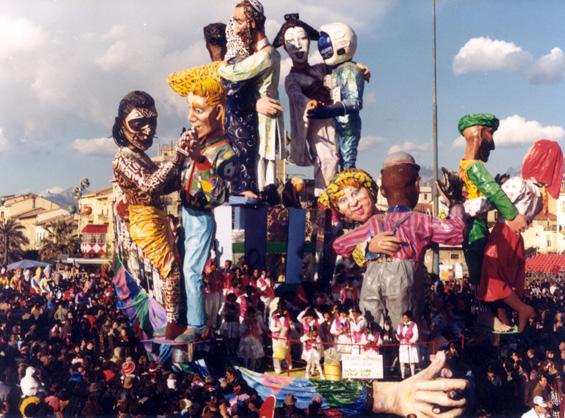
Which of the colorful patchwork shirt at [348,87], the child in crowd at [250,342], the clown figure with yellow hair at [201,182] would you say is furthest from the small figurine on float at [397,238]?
the colorful patchwork shirt at [348,87]

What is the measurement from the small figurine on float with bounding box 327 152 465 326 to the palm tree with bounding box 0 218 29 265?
25784 millimetres

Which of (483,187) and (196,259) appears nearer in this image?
(196,259)

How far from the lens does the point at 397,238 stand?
10719 millimetres

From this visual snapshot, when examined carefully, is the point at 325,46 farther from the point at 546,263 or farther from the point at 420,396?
the point at 546,263

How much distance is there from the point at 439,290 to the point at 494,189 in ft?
9.22

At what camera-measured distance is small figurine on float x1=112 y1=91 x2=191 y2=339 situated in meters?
11.3

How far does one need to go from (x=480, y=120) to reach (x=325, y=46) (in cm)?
316

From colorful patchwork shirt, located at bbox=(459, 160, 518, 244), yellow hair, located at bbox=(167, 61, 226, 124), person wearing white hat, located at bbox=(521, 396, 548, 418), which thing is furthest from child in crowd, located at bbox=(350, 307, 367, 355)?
yellow hair, located at bbox=(167, 61, 226, 124)

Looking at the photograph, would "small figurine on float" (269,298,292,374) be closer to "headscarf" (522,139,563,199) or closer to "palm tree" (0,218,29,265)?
"headscarf" (522,139,563,199)

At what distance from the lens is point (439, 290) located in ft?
45.7

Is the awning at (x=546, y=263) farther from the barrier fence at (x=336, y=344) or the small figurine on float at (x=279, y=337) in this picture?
the small figurine on float at (x=279, y=337)

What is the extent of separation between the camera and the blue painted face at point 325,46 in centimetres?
1344

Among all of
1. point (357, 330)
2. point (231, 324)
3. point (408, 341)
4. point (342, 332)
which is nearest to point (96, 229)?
point (231, 324)

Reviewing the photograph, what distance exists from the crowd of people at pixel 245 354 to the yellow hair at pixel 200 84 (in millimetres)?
2607
